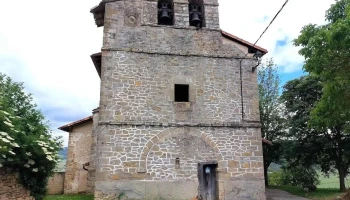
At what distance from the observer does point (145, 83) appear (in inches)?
466

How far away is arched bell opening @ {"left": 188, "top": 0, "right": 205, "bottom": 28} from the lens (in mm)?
13077

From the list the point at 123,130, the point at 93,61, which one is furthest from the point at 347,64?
the point at 93,61

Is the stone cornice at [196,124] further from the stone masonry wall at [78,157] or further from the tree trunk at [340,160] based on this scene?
the tree trunk at [340,160]

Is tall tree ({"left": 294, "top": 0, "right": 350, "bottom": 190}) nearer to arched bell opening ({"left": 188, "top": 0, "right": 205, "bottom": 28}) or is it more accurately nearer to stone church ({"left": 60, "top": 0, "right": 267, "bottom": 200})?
stone church ({"left": 60, "top": 0, "right": 267, "bottom": 200})

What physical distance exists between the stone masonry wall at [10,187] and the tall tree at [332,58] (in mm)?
9653

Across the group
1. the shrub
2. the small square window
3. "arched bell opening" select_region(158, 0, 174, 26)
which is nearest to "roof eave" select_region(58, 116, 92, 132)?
the small square window

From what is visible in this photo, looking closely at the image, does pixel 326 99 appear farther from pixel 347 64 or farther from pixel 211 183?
pixel 211 183

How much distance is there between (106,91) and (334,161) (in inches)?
536

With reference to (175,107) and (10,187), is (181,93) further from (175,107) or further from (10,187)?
(10,187)

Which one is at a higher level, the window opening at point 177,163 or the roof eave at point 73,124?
the roof eave at point 73,124

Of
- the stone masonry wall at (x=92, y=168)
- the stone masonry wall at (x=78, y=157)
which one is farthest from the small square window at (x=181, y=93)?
the stone masonry wall at (x=78, y=157)

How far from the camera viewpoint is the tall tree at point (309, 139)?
55.8 feet

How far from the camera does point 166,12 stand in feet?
42.3

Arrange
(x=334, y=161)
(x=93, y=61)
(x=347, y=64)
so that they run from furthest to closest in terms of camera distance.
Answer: (x=334, y=161), (x=93, y=61), (x=347, y=64)
